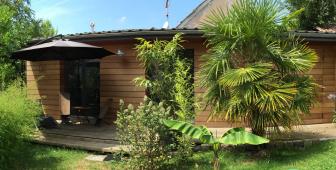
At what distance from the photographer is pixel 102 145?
10.2 meters

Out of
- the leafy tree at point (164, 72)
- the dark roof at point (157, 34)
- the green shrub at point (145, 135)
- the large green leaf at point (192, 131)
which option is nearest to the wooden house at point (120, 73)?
the dark roof at point (157, 34)

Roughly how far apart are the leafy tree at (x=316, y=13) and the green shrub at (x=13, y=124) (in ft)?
44.5

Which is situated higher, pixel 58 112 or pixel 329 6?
pixel 329 6

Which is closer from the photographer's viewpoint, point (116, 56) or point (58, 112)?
point (116, 56)

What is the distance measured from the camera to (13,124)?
8375 mm

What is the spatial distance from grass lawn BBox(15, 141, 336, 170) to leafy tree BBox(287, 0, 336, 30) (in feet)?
35.1

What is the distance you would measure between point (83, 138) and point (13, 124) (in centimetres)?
288

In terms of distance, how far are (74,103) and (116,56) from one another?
2.68 metres

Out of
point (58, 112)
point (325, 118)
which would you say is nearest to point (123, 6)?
point (58, 112)

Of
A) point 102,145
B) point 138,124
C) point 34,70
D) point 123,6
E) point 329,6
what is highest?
point 123,6

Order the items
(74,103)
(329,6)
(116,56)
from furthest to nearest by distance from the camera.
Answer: (329,6)
(74,103)
(116,56)

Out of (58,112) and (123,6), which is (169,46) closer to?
(58,112)

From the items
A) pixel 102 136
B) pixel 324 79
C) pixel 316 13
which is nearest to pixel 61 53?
pixel 102 136

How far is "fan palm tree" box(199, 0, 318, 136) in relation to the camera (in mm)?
8781
